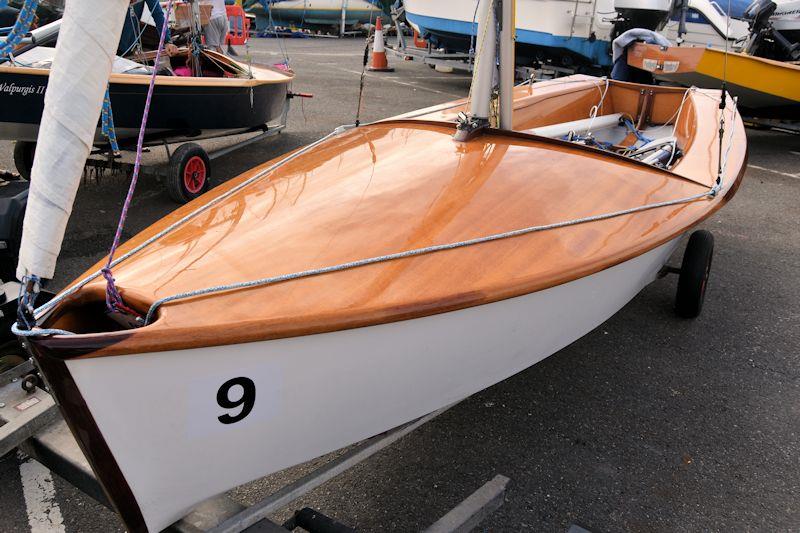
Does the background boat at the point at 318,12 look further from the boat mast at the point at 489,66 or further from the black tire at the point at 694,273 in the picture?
the boat mast at the point at 489,66

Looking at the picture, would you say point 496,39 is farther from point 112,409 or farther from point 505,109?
point 112,409

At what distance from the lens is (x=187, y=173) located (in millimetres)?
4723

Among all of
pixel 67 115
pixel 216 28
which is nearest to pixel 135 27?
pixel 216 28

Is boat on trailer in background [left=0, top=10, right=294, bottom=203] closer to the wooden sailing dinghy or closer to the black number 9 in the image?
the wooden sailing dinghy

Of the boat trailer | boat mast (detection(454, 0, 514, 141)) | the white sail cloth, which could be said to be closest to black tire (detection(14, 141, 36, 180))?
the boat trailer

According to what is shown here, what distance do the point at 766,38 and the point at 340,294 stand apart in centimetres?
788

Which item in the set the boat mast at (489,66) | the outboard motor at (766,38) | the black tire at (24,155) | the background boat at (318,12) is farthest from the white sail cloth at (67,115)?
the background boat at (318,12)

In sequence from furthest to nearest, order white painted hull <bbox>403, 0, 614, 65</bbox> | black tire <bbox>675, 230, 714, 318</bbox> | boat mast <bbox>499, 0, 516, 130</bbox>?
white painted hull <bbox>403, 0, 614, 65</bbox>, black tire <bbox>675, 230, 714, 318</bbox>, boat mast <bbox>499, 0, 516, 130</bbox>

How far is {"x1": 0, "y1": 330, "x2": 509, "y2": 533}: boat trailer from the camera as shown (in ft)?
5.32

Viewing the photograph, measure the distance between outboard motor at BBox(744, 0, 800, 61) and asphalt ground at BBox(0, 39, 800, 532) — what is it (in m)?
4.60

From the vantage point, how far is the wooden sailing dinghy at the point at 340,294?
146 cm

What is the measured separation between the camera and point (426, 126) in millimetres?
2822

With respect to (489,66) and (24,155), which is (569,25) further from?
(489,66)

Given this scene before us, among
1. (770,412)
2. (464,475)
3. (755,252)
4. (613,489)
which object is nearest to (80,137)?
(464,475)
